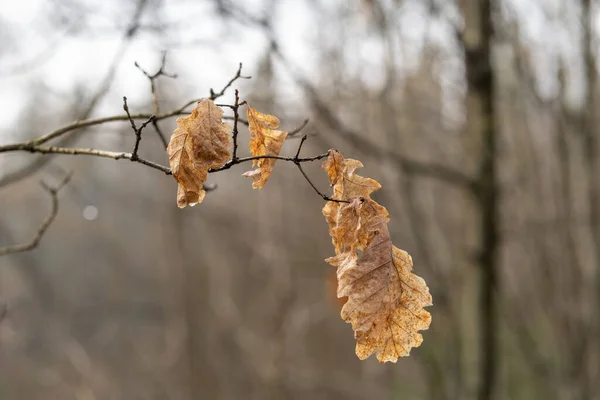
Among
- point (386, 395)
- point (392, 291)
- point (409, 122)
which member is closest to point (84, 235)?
point (386, 395)

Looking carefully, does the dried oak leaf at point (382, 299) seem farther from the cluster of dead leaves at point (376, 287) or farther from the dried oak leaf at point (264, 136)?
the dried oak leaf at point (264, 136)

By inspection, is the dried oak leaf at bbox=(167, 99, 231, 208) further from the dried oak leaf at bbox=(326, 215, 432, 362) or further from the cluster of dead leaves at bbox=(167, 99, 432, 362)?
the dried oak leaf at bbox=(326, 215, 432, 362)

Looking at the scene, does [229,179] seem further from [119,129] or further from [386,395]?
[119,129]

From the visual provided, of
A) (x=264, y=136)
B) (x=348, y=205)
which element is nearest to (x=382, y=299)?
(x=348, y=205)

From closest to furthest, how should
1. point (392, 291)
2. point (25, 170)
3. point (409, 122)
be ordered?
point (392, 291) → point (25, 170) → point (409, 122)

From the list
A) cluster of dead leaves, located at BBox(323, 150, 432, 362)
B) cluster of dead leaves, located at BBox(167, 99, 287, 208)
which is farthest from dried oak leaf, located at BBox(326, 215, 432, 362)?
cluster of dead leaves, located at BBox(167, 99, 287, 208)

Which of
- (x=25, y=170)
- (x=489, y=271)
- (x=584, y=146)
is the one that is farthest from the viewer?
(x=584, y=146)

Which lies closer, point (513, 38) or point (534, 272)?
point (513, 38)

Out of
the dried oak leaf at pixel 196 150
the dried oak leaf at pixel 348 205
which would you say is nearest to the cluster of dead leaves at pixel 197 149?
the dried oak leaf at pixel 196 150
